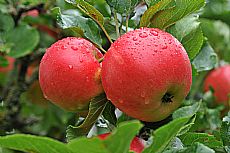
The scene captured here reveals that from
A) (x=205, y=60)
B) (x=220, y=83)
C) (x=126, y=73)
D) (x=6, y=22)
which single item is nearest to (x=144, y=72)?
(x=126, y=73)

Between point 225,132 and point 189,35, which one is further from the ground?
point 189,35

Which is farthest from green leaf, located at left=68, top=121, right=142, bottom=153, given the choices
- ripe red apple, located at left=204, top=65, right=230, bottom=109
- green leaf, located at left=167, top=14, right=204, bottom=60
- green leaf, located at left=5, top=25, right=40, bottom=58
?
ripe red apple, located at left=204, top=65, right=230, bottom=109

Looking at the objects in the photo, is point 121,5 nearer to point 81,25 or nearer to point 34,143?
point 81,25

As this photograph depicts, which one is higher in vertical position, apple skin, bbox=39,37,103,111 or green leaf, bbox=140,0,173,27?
green leaf, bbox=140,0,173,27

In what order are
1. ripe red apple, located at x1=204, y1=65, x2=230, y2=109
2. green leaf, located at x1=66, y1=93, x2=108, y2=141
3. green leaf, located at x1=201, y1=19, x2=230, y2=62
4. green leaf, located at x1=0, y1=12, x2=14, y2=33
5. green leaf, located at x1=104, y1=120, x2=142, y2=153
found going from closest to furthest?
green leaf, located at x1=104, y1=120, x2=142, y2=153
green leaf, located at x1=66, y1=93, x2=108, y2=141
green leaf, located at x1=0, y1=12, x2=14, y2=33
ripe red apple, located at x1=204, y1=65, x2=230, y2=109
green leaf, located at x1=201, y1=19, x2=230, y2=62

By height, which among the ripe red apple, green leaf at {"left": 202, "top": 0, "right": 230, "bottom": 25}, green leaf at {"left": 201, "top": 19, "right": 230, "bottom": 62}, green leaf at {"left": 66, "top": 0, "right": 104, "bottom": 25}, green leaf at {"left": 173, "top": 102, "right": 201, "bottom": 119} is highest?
green leaf at {"left": 66, "top": 0, "right": 104, "bottom": 25}

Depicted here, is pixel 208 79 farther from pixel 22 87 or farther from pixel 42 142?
pixel 42 142

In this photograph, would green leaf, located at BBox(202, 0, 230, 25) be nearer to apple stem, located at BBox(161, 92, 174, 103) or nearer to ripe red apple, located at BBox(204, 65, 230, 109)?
ripe red apple, located at BBox(204, 65, 230, 109)

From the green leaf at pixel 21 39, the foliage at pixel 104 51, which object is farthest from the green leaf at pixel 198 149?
the green leaf at pixel 21 39

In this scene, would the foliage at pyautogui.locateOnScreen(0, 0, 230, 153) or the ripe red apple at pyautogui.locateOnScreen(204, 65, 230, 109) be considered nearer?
the foliage at pyautogui.locateOnScreen(0, 0, 230, 153)
